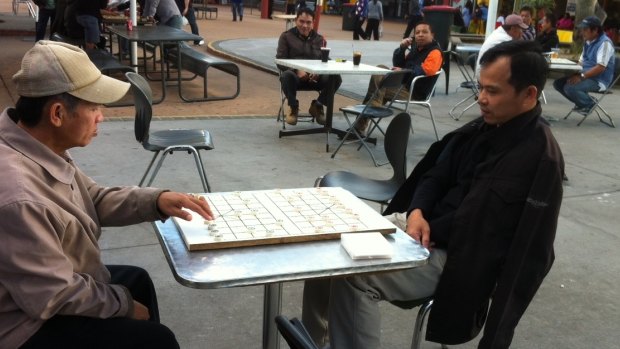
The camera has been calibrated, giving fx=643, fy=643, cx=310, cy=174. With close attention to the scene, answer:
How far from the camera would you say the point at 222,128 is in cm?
719

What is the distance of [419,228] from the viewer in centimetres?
252

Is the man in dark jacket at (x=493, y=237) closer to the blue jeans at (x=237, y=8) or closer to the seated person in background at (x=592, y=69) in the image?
the seated person in background at (x=592, y=69)

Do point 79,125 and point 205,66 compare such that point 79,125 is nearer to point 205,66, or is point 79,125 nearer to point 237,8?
point 205,66

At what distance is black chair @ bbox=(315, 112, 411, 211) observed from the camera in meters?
3.60

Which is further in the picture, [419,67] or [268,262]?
[419,67]

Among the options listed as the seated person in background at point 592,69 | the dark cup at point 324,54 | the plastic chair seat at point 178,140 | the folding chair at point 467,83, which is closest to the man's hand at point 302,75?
the dark cup at point 324,54

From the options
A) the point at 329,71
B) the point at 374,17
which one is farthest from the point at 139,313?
the point at 374,17

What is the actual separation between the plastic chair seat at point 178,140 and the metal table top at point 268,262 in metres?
2.48

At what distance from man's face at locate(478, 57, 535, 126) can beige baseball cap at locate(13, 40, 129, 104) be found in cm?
135

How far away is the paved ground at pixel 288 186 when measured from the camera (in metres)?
3.20

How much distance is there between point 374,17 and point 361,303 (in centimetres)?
1814

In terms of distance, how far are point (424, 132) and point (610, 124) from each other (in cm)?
296

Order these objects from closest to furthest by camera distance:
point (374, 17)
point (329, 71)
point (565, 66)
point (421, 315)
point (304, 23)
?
point (421, 315) → point (329, 71) → point (304, 23) → point (565, 66) → point (374, 17)

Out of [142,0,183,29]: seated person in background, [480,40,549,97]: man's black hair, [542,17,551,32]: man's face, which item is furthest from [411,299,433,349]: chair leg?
[542,17,551,32]: man's face
